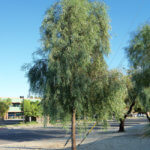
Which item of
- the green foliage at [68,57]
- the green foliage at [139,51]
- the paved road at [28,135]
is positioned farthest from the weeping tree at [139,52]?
the paved road at [28,135]

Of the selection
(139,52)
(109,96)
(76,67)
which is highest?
(139,52)

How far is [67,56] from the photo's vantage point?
1138 centimetres

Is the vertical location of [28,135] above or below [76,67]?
below

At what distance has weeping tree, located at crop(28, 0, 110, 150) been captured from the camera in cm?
1146

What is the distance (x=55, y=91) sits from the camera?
11.8 metres

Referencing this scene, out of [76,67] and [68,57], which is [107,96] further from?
[68,57]

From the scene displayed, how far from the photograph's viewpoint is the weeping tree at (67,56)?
11.5 metres

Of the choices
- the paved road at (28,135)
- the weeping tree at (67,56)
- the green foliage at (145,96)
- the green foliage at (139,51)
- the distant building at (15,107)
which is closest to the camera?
the green foliage at (145,96)

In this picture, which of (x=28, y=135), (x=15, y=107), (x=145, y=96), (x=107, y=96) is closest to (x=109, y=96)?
(x=107, y=96)

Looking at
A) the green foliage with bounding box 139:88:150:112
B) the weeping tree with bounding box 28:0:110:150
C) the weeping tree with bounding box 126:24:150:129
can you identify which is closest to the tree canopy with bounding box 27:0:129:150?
the weeping tree with bounding box 28:0:110:150

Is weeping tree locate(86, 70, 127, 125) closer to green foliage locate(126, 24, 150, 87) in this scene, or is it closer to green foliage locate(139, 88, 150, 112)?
green foliage locate(126, 24, 150, 87)

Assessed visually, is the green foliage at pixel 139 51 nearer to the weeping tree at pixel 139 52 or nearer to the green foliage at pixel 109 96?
the weeping tree at pixel 139 52

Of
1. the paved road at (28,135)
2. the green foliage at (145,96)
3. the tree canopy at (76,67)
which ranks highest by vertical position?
the tree canopy at (76,67)

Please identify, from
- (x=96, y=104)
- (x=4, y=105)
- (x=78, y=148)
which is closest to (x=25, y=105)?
(x=4, y=105)
